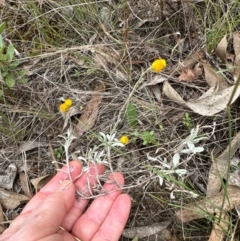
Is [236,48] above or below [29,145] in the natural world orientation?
above

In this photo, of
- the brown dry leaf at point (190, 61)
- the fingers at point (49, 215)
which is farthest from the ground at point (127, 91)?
the fingers at point (49, 215)

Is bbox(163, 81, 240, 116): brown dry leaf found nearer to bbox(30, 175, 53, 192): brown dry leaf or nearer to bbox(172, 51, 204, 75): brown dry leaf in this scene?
bbox(172, 51, 204, 75): brown dry leaf

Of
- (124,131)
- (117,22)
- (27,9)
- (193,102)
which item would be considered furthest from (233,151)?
(27,9)

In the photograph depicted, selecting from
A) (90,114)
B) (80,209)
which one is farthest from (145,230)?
(90,114)

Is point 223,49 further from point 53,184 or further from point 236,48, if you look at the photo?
point 53,184

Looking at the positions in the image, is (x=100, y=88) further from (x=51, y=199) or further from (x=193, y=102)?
(x=51, y=199)

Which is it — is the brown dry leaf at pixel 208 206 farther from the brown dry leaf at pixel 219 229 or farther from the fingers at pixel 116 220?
the fingers at pixel 116 220
